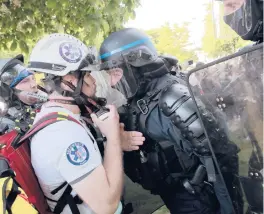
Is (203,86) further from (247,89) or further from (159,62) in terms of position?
(159,62)

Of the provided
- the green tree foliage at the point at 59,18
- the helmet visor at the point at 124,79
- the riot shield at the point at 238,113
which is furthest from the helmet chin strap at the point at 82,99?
the green tree foliage at the point at 59,18

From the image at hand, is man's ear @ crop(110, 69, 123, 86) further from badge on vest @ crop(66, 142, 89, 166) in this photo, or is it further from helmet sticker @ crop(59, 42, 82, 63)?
badge on vest @ crop(66, 142, 89, 166)

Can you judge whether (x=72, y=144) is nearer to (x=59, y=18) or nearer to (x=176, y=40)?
(x=59, y=18)

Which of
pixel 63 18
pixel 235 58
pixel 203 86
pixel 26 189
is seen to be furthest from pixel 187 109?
pixel 63 18

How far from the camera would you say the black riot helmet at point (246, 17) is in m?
1.55

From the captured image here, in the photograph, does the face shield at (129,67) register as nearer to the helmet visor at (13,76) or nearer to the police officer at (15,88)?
the police officer at (15,88)

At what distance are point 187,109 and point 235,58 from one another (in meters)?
0.71

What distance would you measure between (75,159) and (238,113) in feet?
2.91

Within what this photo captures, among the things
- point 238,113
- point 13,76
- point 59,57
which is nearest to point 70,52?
point 59,57

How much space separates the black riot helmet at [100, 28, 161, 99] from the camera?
2305 mm

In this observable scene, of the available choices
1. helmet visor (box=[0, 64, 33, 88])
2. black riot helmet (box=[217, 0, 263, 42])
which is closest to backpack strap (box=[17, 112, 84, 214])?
black riot helmet (box=[217, 0, 263, 42])

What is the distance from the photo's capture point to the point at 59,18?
16.1ft

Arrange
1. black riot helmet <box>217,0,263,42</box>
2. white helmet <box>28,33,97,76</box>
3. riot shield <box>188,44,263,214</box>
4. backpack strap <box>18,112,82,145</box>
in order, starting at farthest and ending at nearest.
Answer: white helmet <box>28,33,97,76</box> < backpack strap <box>18,112,82,145</box> < black riot helmet <box>217,0,263,42</box> < riot shield <box>188,44,263,214</box>

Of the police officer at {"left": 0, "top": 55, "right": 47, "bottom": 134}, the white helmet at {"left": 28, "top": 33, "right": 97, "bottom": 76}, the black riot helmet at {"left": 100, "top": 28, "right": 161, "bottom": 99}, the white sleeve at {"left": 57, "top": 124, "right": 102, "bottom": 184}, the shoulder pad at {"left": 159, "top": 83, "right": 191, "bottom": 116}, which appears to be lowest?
the police officer at {"left": 0, "top": 55, "right": 47, "bottom": 134}
